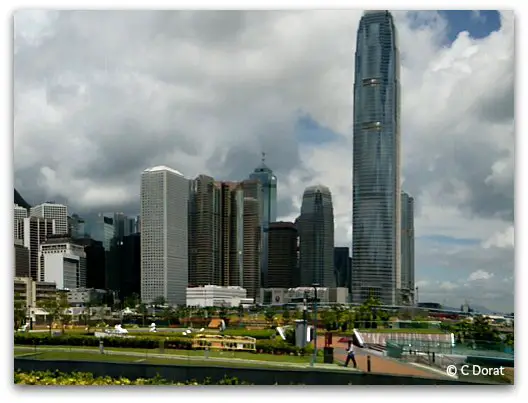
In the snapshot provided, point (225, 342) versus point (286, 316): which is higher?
point (286, 316)

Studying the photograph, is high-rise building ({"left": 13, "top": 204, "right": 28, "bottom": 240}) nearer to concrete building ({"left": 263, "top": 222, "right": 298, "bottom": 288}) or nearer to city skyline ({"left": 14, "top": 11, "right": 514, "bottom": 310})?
city skyline ({"left": 14, "top": 11, "right": 514, "bottom": 310})

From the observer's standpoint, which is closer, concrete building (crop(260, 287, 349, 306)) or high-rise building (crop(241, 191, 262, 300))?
concrete building (crop(260, 287, 349, 306))

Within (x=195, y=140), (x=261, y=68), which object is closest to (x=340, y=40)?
(x=261, y=68)

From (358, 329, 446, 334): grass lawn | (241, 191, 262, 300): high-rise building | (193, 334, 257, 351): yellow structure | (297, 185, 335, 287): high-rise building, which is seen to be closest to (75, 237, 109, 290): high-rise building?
(193, 334, 257, 351): yellow structure

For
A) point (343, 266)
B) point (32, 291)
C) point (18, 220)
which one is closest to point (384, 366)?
point (343, 266)

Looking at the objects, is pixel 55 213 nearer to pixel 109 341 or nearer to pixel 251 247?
pixel 109 341

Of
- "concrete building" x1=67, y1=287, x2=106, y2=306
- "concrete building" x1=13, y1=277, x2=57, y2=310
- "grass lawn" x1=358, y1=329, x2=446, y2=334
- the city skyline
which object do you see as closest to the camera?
the city skyline

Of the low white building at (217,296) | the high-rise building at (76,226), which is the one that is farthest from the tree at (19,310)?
the low white building at (217,296)
